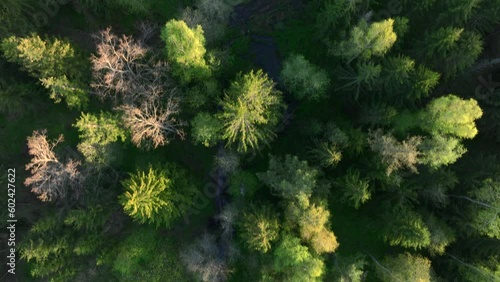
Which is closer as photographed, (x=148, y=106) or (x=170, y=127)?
(x=148, y=106)

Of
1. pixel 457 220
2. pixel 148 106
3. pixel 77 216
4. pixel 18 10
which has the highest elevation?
pixel 18 10

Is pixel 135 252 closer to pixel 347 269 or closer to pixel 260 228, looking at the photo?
pixel 260 228

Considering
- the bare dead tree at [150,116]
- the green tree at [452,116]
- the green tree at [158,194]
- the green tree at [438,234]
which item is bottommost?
the green tree at [438,234]

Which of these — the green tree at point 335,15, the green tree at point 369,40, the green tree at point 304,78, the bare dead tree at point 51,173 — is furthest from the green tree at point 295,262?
the green tree at point 335,15

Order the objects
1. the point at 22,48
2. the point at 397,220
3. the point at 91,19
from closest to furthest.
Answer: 1. the point at 22,48
2. the point at 397,220
3. the point at 91,19

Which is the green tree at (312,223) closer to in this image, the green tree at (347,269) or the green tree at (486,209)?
the green tree at (347,269)

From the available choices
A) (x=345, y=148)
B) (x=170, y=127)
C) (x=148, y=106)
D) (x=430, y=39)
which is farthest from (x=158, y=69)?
(x=430, y=39)

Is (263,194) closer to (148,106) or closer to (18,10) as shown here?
(148,106)
